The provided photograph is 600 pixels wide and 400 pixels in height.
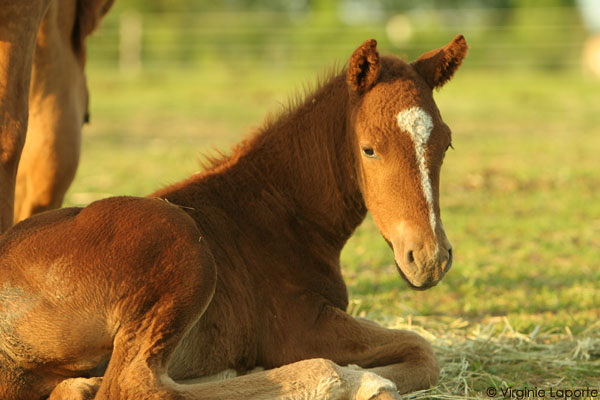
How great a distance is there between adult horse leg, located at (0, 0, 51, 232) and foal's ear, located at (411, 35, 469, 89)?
1.97m

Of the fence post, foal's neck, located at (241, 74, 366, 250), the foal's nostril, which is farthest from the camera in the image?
the fence post

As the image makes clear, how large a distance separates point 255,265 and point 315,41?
24.1 metres

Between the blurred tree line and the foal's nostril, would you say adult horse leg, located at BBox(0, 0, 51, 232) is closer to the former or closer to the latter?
the foal's nostril

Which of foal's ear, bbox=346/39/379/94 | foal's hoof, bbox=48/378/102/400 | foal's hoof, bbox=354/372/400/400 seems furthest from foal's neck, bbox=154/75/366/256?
foal's hoof, bbox=48/378/102/400

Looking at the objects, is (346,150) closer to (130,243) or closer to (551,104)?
(130,243)

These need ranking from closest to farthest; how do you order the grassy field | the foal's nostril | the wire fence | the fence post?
1. the foal's nostril
2. the grassy field
3. the wire fence
4. the fence post

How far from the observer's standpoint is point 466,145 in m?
13.1

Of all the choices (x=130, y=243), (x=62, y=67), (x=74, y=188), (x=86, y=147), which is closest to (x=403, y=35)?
(x=86, y=147)

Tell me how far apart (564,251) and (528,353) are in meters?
2.92

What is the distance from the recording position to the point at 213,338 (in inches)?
138

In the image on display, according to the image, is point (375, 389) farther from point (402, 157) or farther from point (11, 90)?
point (11, 90)

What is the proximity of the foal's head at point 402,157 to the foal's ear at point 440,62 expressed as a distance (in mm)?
96

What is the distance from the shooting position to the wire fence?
2588 centimetres

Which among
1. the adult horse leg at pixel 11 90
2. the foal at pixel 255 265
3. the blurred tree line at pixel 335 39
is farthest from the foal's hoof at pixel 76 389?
the blurred tree line at pixel 335 39
